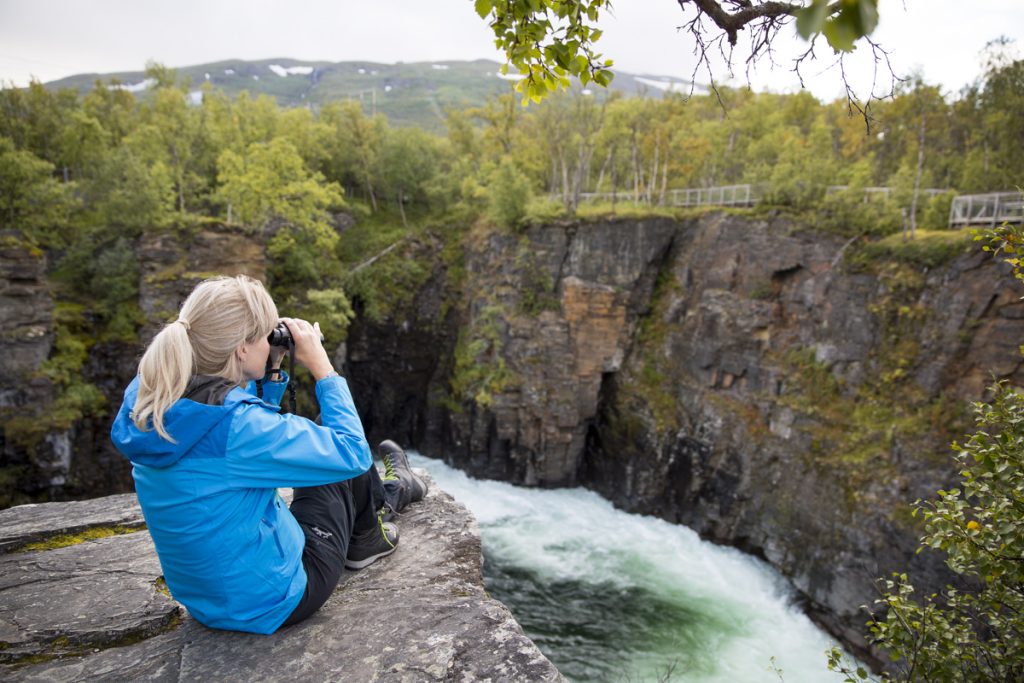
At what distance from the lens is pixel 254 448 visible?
257 cm

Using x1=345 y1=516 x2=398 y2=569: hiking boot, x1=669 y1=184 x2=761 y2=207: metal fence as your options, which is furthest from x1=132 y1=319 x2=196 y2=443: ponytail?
x1=669 y1=184 x2=761 y2=207: metal fence

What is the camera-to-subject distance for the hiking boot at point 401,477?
4.50 m

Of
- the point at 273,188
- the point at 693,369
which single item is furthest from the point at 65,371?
the point at 693,369

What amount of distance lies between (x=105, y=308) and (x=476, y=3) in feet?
78.2

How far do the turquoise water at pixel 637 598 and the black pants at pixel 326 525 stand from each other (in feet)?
37.9

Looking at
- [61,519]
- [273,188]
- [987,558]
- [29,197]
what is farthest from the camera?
[273,188]

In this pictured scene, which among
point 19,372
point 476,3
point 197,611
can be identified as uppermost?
point 476,3

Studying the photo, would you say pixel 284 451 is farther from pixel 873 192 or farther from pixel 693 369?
pixel 873 192

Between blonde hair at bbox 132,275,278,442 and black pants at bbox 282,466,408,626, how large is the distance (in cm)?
90

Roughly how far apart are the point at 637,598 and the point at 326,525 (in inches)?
652

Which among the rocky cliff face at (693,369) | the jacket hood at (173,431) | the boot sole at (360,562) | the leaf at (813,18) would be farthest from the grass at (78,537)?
the rocky cliff face at (693,369)

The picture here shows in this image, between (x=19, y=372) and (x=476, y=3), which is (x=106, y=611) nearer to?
(x=476, y=3)

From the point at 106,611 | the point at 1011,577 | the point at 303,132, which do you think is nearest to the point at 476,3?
the point at 106,611

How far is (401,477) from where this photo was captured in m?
4.57
